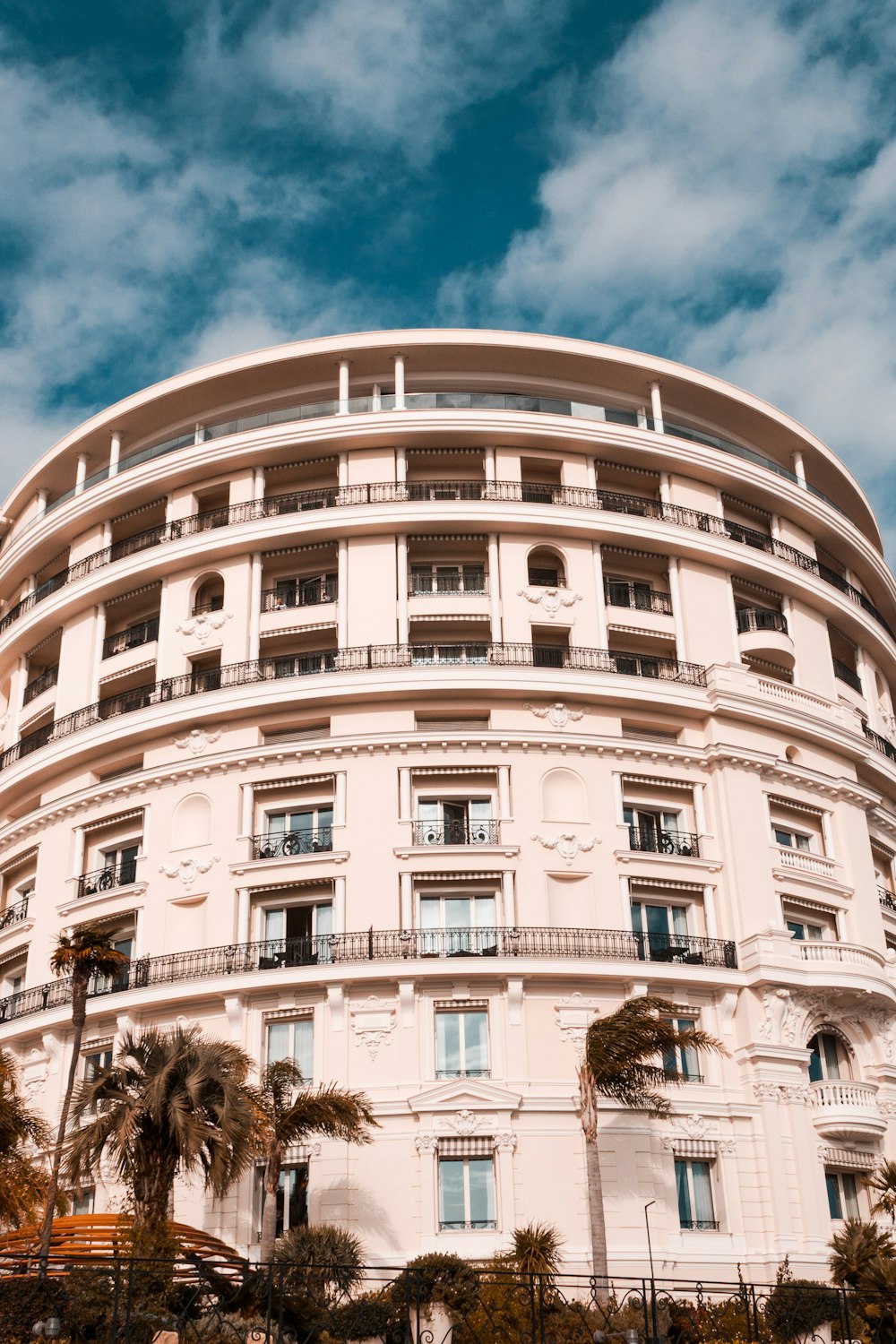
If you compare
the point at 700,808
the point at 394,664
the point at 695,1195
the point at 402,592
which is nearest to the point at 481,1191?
the point at 695,1195

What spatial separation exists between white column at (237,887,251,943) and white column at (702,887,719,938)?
12879 millimetres

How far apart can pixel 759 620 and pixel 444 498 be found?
1111 centimetres

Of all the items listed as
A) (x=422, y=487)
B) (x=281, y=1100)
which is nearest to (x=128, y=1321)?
(x=281, y=1100)

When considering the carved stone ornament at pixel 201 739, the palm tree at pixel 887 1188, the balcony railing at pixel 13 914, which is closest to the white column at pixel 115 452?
the carved stone ornament at pixel 201 739

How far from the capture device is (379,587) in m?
43.2

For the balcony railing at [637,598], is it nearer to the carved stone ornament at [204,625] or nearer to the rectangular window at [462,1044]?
Result: the carved stone ornament at [204,625]

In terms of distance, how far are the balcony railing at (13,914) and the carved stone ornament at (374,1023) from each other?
46.4ft

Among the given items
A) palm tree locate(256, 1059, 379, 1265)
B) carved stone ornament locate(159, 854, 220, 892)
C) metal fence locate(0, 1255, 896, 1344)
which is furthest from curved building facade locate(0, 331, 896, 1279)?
metal fence locate(0, 1255, 896, 1344)

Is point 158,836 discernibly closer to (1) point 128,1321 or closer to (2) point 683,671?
(2) point 683,671

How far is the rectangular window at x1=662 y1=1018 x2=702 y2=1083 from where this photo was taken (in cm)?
3753

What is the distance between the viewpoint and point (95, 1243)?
2592cm

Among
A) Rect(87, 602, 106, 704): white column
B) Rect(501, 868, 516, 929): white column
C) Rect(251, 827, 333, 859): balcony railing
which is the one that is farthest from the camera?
Rect(87, 602, 106, 704): white column

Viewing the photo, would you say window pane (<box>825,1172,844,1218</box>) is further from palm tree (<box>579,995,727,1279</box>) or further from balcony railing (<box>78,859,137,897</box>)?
balcony railing (<box>78,859,137,897</box>)

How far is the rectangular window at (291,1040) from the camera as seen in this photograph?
37.5m
